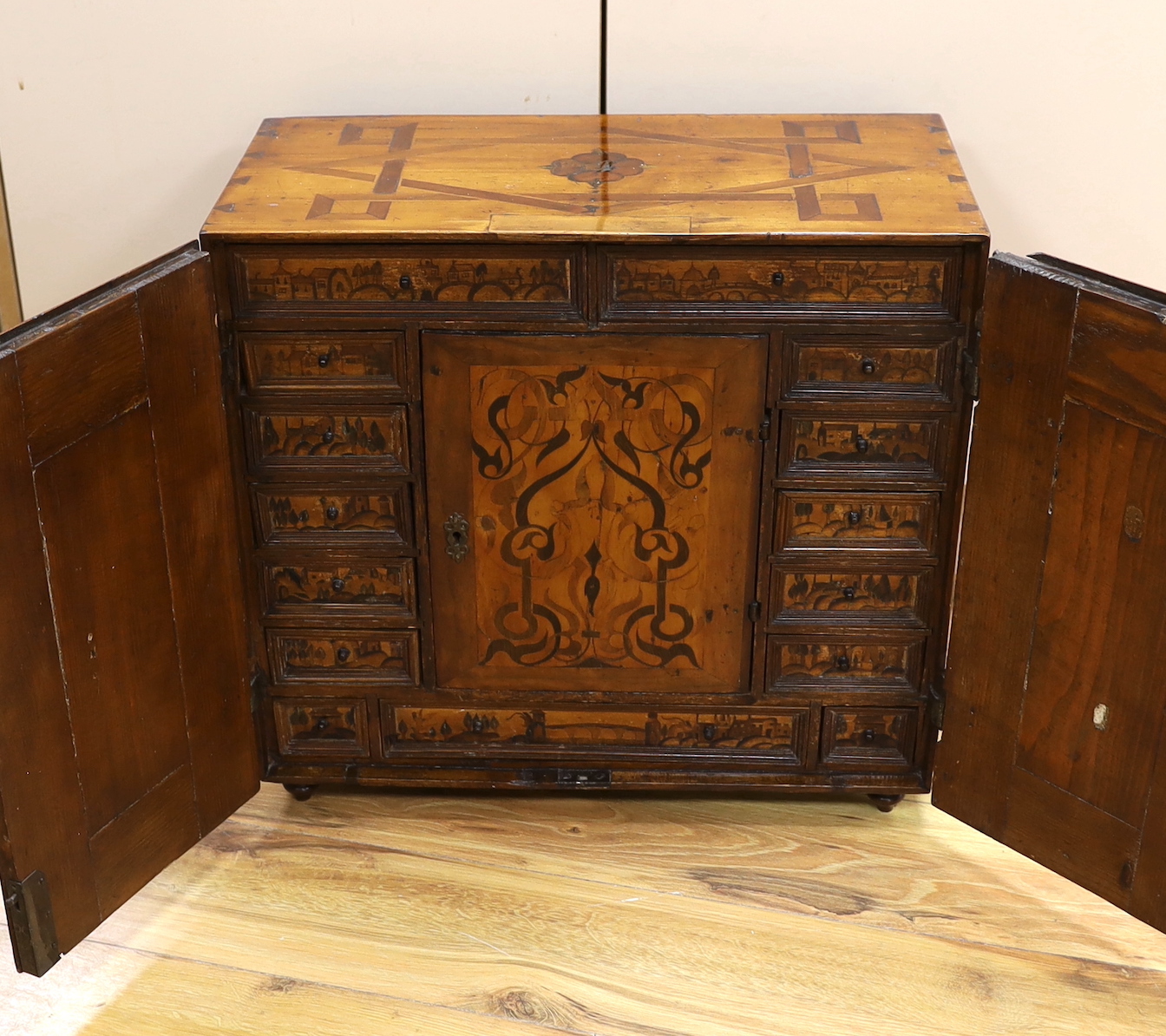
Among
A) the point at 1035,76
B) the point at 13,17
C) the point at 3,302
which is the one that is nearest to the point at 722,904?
the point at 1035,76

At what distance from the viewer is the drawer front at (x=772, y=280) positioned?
2.08 m

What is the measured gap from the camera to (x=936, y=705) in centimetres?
239

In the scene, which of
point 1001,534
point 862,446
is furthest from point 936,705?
point 862,446

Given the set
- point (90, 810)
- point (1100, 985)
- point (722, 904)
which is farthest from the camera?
point (722, 904)

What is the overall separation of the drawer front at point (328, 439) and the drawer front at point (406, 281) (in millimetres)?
175

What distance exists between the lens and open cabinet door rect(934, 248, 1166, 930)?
1963 mm

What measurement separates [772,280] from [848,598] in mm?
550

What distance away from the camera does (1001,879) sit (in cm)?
246

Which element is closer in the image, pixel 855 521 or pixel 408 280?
pixel 408 280

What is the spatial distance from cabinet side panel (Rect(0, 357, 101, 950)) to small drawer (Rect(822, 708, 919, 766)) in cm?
120

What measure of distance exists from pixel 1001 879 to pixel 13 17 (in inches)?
89.4

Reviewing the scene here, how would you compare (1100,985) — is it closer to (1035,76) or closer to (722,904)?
(722,904)

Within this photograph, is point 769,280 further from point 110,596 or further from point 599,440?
point 110,596

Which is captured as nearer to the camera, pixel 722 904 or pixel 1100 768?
pixel 1100 768
